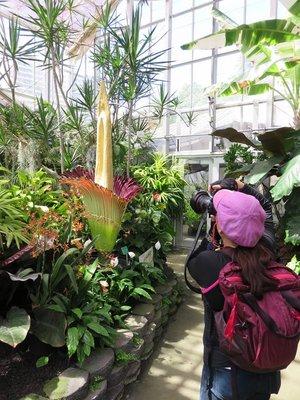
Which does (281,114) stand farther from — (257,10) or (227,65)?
(257,10)

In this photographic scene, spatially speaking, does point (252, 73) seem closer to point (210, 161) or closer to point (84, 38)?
point (84, 38)

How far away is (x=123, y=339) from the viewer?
7.87ft

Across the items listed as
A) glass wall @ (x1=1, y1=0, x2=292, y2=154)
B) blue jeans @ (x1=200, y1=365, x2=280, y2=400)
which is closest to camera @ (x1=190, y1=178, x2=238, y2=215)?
blue jeans @ (x1=200, y1=365, x2=280, y2=400)

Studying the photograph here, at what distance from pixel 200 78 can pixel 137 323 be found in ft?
25.3

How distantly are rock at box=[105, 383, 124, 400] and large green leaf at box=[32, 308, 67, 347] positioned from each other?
427 mm

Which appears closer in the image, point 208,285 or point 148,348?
point 208,285

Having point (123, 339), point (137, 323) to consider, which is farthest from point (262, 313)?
point (137, 323)

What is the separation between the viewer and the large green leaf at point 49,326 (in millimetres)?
1997

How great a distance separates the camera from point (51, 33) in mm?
3457

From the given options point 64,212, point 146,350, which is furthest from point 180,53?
point 146,350

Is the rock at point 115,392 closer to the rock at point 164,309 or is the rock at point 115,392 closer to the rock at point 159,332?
the rock at point 159,332

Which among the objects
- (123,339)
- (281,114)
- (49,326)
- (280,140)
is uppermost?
(281,114)

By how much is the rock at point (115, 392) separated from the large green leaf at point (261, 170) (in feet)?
7.96

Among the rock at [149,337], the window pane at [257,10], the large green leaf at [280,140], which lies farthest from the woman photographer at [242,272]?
the window pane at [257,10]
